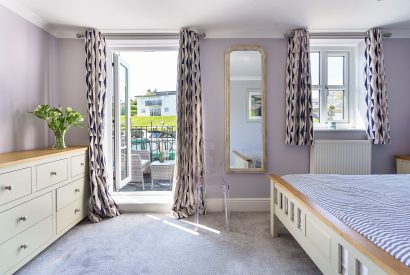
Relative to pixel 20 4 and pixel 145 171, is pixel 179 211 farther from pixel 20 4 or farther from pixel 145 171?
pixel 20 4

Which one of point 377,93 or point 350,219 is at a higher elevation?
point 377,93

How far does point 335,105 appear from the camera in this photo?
3510mm

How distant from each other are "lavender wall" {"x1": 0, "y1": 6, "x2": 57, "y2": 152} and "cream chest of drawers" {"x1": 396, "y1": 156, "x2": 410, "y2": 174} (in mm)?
4270

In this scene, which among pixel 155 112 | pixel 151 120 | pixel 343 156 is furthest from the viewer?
pixel 151 120

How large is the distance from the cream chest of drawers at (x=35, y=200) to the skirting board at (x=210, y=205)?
57 cm

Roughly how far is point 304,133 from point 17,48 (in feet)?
10.6

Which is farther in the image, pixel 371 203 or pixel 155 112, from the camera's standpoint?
pixel 155 112

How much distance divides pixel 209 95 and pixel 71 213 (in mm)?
2032

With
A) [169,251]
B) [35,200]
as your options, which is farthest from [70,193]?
[169,251]

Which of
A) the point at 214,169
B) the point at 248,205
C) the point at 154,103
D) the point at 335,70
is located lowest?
the point at 248,205

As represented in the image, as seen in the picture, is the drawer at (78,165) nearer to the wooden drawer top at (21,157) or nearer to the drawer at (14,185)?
the wooden drawer top at (21,157)

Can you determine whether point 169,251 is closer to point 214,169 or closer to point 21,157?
point 214,169

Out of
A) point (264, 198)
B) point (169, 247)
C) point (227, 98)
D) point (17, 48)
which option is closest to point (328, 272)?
point (169, 247)

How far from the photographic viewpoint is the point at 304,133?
3102 millimetres
